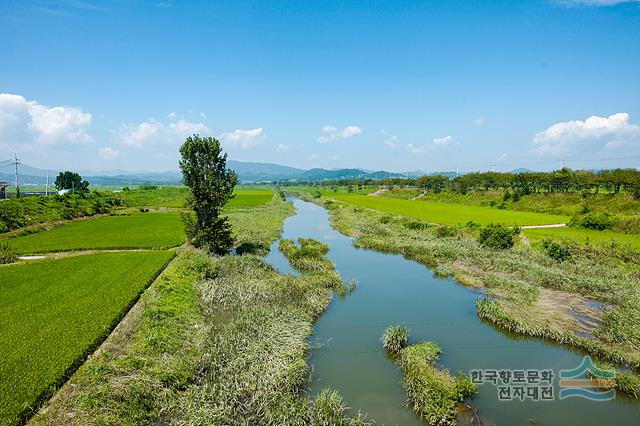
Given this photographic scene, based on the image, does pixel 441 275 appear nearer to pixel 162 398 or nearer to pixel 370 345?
pixel 370 345

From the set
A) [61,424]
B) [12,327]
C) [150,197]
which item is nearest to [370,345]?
[61,424]

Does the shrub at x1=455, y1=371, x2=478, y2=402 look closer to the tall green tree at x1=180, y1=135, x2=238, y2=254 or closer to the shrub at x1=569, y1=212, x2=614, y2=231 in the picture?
the tall green tree at x1=180, y1=135, x2=238, y2=254

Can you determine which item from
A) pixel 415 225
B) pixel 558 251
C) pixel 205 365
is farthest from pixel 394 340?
pixel 415 225

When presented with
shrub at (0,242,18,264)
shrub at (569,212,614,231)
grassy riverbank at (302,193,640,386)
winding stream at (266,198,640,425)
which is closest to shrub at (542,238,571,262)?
grassy riverbank at (302,193,640,386)

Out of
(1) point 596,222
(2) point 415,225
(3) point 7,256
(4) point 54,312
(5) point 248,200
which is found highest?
(1) point 596,222

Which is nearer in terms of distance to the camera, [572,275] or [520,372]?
[520,372]

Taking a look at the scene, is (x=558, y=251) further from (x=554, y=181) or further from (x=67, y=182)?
(x=67, y=182)
